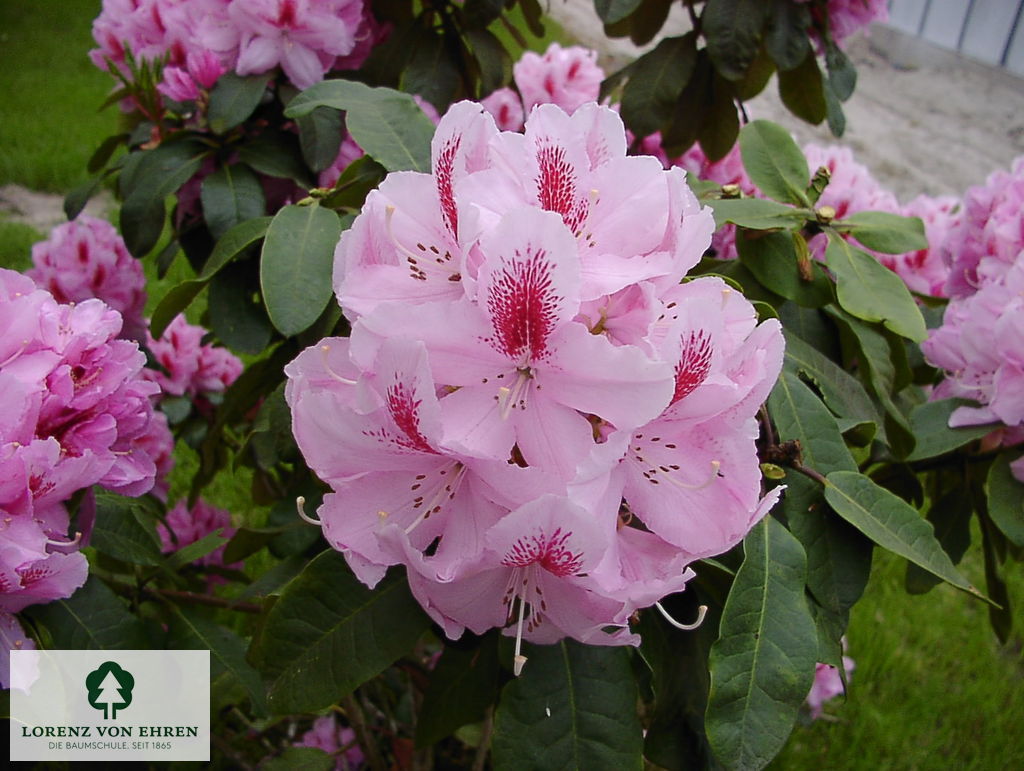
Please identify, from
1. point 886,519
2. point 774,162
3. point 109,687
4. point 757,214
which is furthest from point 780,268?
point 109,687

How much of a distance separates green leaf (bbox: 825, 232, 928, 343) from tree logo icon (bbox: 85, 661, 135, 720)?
0.81 m

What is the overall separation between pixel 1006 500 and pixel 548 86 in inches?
47.4

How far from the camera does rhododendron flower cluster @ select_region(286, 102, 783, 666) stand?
59 cm

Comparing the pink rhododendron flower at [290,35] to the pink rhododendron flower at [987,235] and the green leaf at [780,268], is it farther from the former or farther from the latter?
the pink rhododendron flower at [987,235]

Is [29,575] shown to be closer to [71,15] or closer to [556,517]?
[556,517]

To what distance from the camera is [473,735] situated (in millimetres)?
1494

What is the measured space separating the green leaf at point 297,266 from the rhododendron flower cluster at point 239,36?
49 centimetres

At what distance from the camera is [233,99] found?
1.30m

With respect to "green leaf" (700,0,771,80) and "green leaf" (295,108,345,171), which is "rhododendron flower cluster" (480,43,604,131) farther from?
"green leaf" (295,108,345,171)

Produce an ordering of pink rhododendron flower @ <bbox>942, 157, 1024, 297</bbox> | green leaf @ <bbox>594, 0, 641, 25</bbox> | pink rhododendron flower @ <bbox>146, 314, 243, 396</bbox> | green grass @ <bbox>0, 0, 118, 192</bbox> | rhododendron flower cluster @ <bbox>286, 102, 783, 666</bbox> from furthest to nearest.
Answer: green grass @ <bbox>0, 0, 118, 192</bbox>, pink rhododendron flower @ <bbox>146, 314, 243, 396</bbox>, green leaf @ <bbox>594, 0, 641, 25</bbox>, pink rhododendron flower @ <bbox>942, 157, 1024, 297</bbox>, rhododendron flower cluster @ <bbox>286, 102, 783, 666</bbox>

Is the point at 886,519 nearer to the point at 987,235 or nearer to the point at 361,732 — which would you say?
the point at 987,235

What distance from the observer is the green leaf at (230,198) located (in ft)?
4.19

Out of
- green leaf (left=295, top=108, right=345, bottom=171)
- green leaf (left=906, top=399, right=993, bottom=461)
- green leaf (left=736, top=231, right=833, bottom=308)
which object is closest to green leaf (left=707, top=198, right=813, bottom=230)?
green leaf (left=736, top=231, right=833, bottom=308)

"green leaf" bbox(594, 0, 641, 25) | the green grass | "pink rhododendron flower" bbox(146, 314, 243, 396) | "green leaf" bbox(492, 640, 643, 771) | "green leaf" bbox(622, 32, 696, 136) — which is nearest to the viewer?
"green leaf" bbox(492, 640, 643, 771)
